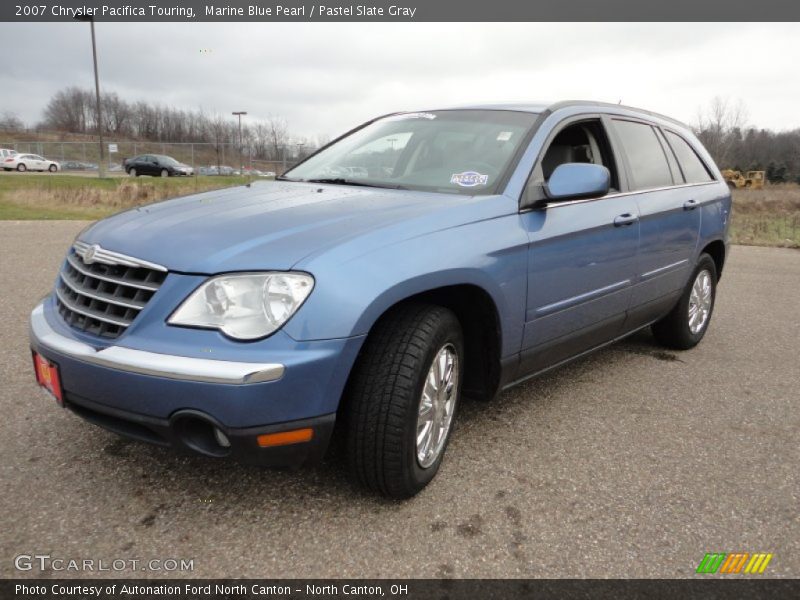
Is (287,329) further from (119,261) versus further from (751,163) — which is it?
(751,163)

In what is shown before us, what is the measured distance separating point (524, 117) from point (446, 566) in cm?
230

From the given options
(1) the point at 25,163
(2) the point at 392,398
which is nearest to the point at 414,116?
(2) the point at 392,398

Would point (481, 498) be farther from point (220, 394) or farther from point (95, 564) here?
point (95, 564)

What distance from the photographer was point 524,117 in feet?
11.2

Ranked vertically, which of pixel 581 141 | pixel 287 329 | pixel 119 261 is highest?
pixel 581 141

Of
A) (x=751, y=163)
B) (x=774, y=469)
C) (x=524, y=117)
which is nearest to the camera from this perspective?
(x=774, y=469)

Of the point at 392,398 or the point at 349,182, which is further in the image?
the point at 349,182

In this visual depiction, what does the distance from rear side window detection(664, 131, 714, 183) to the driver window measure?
1081 millimetres

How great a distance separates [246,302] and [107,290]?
63 centimetres

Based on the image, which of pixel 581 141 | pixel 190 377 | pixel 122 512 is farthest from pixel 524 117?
pixel 122 512

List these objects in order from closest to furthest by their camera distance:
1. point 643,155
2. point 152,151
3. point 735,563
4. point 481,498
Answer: point 735,563 → point 481,498 → point 643,155 → point 152,151

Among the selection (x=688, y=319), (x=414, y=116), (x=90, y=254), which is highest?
(x=414, y=116)

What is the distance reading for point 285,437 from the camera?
216 cm

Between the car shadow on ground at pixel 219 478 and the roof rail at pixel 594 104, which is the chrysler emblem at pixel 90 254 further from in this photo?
the roof rail at pixel 594 104
